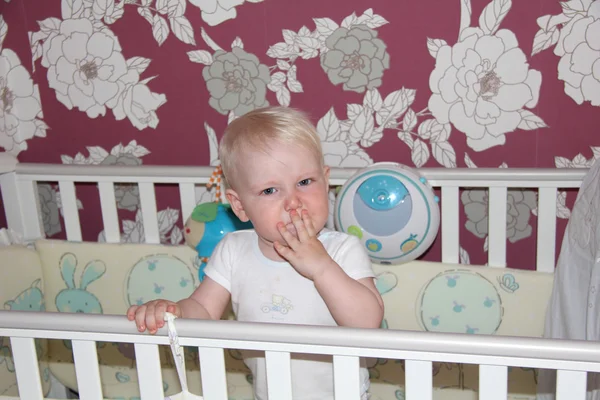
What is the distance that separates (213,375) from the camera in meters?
0.93

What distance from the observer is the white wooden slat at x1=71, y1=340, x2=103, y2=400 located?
958 mm

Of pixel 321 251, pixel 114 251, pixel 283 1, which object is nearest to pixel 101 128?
pixel 114 251

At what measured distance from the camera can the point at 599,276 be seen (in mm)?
1094

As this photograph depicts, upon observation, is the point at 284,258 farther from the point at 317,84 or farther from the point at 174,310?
the point at 317,84

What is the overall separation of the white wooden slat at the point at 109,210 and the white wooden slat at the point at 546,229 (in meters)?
1.05

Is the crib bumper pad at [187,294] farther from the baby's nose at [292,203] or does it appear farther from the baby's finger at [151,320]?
the baby's finger at [151,320]

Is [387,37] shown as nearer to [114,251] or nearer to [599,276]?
[599,276]

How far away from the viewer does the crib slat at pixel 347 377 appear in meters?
0.87

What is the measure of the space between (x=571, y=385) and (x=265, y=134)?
1.84 ft

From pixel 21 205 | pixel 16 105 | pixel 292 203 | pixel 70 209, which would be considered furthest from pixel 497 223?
pixel 16 105

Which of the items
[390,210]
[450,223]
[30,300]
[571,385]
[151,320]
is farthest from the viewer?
[30,300]

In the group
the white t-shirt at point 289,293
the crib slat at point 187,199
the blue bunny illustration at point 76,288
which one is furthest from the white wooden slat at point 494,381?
the blue bunny illustration at point 76,288

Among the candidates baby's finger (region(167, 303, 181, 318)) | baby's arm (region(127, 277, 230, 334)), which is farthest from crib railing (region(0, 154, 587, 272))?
baby's finger (region(167, 303, 181, 318))

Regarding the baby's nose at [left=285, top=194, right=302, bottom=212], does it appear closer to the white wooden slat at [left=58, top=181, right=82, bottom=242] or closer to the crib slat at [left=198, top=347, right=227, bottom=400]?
the crib slat at [left=198, top=347, right=227, bottom=400]
